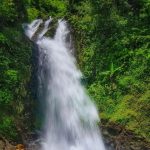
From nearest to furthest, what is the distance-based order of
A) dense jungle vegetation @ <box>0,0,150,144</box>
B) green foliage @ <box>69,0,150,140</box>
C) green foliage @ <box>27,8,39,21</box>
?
dense jungle vegetation @ <box>0,0,150,144</box> → green foliage @ <box>69,0,150,140</box> → green foliage @ <box>27,8,39,21</box>

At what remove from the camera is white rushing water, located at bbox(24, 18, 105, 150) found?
1156 cm

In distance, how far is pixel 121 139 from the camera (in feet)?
35.5

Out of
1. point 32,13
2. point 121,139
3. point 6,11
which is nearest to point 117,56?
point 121,139

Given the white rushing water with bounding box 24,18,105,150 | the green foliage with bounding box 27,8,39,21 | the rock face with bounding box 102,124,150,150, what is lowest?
the rock face with bounding box 102,124,150,150

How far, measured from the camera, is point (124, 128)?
1095 centimetres

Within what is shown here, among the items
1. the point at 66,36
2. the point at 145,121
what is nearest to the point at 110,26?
the point at 66,36

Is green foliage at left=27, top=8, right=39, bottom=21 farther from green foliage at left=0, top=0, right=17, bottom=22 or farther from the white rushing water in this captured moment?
the white rushing water

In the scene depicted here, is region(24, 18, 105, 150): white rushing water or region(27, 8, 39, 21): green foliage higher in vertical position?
region(27, 8, 39, 21): green foliage

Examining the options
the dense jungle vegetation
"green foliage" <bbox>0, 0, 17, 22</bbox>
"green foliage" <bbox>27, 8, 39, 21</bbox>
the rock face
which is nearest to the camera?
the rock face

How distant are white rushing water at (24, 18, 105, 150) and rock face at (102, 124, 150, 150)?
1.10 ft

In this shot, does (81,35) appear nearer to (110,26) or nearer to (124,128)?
(110,26)

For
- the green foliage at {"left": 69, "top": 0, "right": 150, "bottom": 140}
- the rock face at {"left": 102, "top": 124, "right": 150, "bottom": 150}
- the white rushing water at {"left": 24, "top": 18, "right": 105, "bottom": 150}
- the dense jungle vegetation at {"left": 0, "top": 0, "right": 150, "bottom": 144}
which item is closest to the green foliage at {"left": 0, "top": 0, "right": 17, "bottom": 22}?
the dense jungle vegetation at {"left": 0, "top": 0, "right": 150, "bottom": 144}

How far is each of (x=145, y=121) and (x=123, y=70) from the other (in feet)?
7.72

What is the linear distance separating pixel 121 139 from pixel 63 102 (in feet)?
9.04
